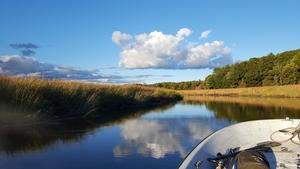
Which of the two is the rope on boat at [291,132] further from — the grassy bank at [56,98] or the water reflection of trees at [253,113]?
the water reflection of trees at [253,113]

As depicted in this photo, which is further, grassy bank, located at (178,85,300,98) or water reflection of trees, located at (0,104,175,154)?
grassy bank, located at (178,85,300,98)

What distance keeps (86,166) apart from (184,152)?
1.84m

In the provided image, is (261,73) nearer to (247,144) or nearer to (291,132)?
(291,132)

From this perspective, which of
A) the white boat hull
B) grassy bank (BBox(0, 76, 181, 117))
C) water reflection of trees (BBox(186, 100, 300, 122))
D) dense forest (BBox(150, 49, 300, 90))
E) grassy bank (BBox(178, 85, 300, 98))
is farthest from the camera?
dense forest (BBox(150, 49, 300, 90))

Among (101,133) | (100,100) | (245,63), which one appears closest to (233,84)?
(245,63)

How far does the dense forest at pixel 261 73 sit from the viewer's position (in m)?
48.0

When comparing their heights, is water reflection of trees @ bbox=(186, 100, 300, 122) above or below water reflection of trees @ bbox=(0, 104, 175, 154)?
below

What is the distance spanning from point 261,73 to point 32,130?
49302mm

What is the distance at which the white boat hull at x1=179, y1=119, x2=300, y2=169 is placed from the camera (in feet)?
12.4

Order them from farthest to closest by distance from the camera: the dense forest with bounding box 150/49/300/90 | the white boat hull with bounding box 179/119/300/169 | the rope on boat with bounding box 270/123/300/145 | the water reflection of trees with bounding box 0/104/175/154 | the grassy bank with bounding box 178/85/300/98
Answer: the dense forest with bounding box 150/49/300/90 < the grassy bank with bounding box 178/85/300/98 < the water reflection of trees with bounding box 0/104/175/154 < the rope on boat with bounding box 270/123/300/145 < the white boat hull with bounding box 179/119/300/169

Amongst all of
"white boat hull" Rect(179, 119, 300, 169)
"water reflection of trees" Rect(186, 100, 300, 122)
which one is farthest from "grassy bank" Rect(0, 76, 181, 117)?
"white boat hull" Rect(179, 119, 300, 169)

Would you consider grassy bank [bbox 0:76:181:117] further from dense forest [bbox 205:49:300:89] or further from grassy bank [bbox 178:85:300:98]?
dense forest [bbox 205:49:300:89]

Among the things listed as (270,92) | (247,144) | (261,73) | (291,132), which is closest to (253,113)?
(291,132)

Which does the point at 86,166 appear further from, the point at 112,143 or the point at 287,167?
the point at 287,167
